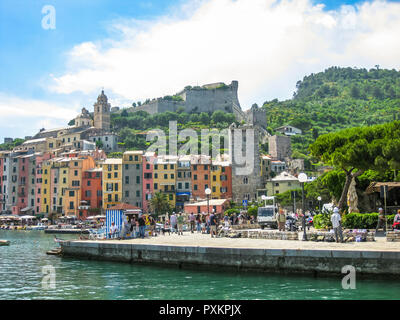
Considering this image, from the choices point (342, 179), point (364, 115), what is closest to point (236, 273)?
point (342, 179)

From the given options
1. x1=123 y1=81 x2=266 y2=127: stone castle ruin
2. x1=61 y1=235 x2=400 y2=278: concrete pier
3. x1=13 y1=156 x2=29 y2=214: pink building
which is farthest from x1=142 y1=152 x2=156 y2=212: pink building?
x1=123 y1=81 x2=266 y2=127: stone castle ruin

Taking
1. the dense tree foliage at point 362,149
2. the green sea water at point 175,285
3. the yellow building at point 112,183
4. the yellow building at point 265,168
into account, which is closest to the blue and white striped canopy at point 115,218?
the green sea water at point 175,285

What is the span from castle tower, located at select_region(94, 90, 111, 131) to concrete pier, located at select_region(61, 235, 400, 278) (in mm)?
115519

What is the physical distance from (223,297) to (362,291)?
13.8 ft

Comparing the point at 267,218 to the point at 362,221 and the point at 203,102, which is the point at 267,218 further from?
the point at 203,102

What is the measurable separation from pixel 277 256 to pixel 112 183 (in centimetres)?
6167

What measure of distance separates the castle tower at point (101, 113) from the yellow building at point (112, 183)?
192ft

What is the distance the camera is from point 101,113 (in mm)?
133375

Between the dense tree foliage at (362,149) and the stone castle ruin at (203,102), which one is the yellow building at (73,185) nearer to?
the dense tree foliage at (362,149)

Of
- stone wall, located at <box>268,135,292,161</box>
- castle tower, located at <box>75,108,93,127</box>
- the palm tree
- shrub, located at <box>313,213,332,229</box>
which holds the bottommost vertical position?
shrub, located at <box>313,213,332,229</box>

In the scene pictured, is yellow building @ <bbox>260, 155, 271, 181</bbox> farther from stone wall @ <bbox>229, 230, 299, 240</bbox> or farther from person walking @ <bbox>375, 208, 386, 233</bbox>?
stone wall @ <bbox>229, 230, 299, 240</bbox>

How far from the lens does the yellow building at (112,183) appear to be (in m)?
75.6

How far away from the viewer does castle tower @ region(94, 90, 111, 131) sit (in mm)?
133262

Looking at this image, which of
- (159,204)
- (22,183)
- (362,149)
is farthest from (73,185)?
(362,149)
